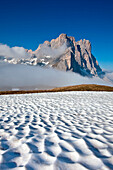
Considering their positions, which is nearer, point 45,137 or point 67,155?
point 67,155

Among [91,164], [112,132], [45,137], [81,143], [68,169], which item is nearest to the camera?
[68,169]

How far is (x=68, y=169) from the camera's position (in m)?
2.45

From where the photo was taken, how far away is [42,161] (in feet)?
8.80

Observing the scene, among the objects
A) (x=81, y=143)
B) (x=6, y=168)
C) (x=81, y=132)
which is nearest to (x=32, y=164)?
(x=6, y=168)

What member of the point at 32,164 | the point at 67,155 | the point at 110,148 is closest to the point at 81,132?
the point at 110,148

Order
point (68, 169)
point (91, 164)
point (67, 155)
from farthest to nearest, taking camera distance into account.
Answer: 1. point (67, 155)
2. point (91, 164)
3. point (68, 169)

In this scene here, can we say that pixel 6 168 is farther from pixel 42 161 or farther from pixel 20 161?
pixel 42 161

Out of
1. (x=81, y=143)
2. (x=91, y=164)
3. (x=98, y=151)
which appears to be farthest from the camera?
(x=81, y=143)

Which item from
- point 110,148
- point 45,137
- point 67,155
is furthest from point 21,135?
point 110,148

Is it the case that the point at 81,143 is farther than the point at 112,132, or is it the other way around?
the point at 112,132

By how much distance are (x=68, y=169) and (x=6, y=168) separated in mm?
1192

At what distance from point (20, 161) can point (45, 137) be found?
1398 mm

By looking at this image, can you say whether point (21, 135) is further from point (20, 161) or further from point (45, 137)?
point (20, 161)

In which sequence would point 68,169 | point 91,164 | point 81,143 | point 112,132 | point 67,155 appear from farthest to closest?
point 112,132 < point 81,143 < point 67,155 < point 91,164 < point 68,169
